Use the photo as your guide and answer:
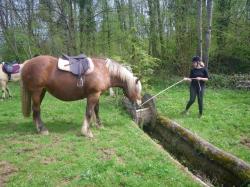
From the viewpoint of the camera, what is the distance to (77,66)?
8.05 m

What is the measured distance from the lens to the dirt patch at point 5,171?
553cm

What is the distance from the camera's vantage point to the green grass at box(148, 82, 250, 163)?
8.09m

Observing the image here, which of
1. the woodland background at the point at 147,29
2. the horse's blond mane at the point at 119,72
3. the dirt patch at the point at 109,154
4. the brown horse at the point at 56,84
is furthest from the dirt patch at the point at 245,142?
the woodland background at the point at 147,29

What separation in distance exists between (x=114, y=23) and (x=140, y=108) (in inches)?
503

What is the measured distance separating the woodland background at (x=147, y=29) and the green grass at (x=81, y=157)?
7564 mm

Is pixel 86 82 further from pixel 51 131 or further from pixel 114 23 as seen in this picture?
pixel 114 23

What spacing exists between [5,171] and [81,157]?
148cm

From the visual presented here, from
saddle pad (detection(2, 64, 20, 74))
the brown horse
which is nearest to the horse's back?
the brown horse

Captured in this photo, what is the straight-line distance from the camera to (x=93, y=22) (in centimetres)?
2088

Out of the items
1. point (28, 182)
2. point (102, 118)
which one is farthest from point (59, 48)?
point (28, 182)

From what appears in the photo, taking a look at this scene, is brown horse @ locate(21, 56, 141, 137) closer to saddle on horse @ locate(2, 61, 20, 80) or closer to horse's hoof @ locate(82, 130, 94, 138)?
horse's hoof @ locate(82, 130, 94, 138)

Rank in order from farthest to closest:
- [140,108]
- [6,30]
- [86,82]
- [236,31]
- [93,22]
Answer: [6,30], [93,22], [236,31], [140,108], [86,82]

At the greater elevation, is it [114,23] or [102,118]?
[114,23]

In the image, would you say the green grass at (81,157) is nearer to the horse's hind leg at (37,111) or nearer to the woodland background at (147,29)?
the horse's hind leg at (37,111)
